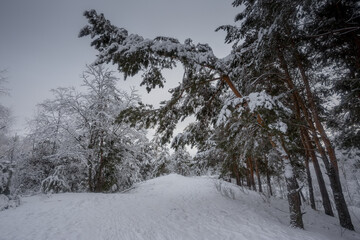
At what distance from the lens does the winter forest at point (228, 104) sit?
162 inches

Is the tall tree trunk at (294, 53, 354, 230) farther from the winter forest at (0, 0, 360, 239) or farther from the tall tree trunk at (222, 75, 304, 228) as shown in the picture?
the tall tree trunk at (222, 75, 304, 228)

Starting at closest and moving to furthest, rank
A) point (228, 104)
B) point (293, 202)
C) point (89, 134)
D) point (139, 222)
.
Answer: point (228, 104), point (293, 202), point (139, 222), point (89, 134)

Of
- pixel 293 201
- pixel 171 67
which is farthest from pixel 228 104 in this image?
pixel 293 201

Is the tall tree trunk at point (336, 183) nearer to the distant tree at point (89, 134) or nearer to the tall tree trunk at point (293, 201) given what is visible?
the tall tree trunk at point (293, 201)

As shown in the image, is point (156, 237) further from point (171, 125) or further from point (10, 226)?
point (10, 226)

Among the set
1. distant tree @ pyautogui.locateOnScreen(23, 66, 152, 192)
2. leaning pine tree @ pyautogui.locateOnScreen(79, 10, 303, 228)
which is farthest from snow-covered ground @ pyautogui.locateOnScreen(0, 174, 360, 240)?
distant tree @ pyautogui.locateOnScreen(23, 66, 152, 192)

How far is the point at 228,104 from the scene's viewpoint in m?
3.94

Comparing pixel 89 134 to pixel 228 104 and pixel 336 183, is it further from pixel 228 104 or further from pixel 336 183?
pixel 336 183

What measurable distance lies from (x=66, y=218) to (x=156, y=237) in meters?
3.22

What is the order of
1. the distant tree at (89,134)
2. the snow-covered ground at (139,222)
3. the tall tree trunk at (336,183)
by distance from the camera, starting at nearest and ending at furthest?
the snow-covered ground at (139,222) → the tall tree trunk at (336,183) → the distant tree at (89,134)

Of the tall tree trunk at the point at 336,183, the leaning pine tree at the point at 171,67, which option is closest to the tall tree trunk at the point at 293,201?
the leaning pine tree at the point at 171,67

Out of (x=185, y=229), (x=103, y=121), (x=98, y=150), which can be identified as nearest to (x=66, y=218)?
(x=185, y=229)

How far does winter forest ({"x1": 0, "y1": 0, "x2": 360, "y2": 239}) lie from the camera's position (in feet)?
13.5

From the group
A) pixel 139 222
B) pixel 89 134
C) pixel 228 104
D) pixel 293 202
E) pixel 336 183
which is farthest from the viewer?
pixel 89 134
